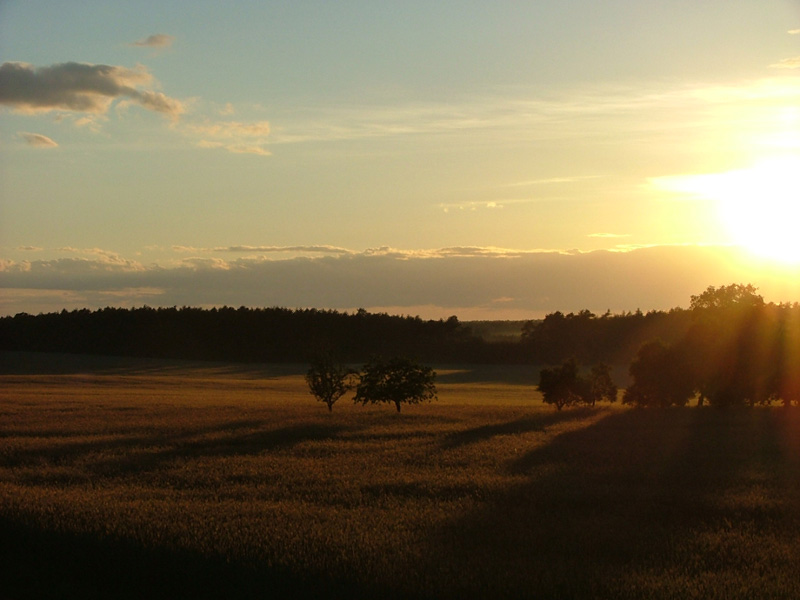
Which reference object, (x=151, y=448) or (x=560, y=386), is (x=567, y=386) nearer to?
(x=560, y=386)

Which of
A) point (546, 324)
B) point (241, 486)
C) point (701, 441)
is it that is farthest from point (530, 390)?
point (241, 486)

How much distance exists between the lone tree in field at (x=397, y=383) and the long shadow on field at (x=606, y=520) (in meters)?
19.6

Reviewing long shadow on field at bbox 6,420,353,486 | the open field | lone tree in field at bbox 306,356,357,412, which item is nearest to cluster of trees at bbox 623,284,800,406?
the open field

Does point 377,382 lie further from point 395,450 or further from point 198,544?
point 198,544

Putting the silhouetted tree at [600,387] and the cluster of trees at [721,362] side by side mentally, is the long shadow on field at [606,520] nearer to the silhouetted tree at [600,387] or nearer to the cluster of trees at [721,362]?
the cluster of trees at [721,362]

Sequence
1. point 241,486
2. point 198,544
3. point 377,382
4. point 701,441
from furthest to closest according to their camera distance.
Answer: point 377,382 → point 701,441 → point 241,486 → point 198,544

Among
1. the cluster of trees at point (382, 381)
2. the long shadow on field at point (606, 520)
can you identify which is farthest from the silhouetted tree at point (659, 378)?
the long shadow on field at point (606, 520)

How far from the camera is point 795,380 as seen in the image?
137ft

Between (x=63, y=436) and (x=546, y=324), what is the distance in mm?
86405

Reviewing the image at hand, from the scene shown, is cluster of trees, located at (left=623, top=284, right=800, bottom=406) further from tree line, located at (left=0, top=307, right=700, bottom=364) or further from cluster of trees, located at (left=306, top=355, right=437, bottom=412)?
tree line, located at (left=0, top=307, right=700, bottom=364)

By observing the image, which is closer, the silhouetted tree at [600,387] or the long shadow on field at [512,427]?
the long shadow on field at [512,427]

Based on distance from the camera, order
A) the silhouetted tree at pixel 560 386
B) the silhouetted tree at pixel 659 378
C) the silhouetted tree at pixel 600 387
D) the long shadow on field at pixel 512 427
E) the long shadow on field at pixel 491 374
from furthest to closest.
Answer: the long shadow on field at pixel 491 374 < the silhouetted tree at pixel 600 387 < the silhouetted tree at pixel 560 386 < the silhouetted tree at pixel 659 378 < the long shadow on field at pixel 512 427

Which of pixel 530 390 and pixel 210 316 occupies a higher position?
pixel 210 316

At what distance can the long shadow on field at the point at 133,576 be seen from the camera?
35.5ft
